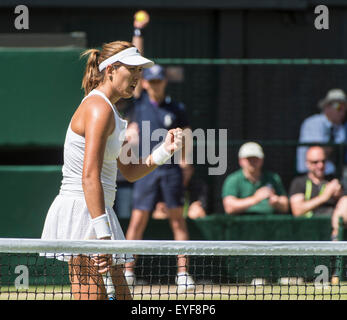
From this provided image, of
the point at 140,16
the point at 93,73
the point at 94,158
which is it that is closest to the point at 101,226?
the point at 94,158

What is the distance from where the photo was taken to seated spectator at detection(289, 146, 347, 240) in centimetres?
807

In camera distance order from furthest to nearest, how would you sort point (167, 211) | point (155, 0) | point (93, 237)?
point (155, 0)
point (167, 211)
point (93, 237)

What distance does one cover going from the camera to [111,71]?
4.34 metres

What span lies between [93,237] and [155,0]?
6.50 m

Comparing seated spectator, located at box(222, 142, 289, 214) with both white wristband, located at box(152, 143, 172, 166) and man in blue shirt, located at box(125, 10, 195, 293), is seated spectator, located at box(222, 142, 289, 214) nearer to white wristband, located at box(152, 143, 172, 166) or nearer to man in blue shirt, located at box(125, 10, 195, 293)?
man in blue shirt, located at box(125, 10, 195, 293)

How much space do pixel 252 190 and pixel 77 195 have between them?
13.2 feet

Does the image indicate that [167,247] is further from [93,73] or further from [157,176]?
[157,176]

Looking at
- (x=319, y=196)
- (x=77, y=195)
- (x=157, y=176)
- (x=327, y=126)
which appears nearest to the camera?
(x=77, y=195)

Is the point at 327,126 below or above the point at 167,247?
above

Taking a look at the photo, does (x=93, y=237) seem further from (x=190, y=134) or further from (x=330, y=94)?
(x=330, y=94)

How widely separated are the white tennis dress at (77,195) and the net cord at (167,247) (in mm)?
112

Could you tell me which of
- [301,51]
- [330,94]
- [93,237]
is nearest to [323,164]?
[330,94]
